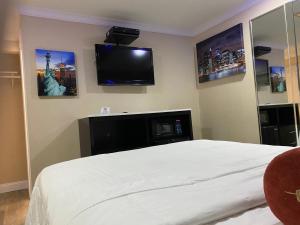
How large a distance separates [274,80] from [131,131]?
1863 mm

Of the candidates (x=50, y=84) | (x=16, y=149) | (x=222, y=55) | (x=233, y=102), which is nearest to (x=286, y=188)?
(x=50, y=84)

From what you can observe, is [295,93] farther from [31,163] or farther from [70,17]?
[31,163]

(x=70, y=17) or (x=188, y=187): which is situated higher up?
(x=70, y=17)

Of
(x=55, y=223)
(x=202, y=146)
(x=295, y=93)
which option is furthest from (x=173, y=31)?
(x=55, y=223)

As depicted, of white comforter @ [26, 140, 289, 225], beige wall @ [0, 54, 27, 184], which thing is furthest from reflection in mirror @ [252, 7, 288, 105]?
beige wall @ [0, 54, 27, 184]

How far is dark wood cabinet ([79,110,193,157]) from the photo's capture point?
2779mm

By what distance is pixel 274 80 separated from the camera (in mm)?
2824

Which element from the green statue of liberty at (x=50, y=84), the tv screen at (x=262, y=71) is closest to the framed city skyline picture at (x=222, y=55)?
the tv screen at (x=262, y=71)

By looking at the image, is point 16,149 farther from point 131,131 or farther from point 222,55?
point 222,55

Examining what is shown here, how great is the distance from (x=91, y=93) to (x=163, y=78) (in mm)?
1150

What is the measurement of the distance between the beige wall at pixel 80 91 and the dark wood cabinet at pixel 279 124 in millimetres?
1227

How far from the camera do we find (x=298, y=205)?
630mm

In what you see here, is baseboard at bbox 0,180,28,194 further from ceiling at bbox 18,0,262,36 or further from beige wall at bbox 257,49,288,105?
beige wall at bbox 257,49,288,105

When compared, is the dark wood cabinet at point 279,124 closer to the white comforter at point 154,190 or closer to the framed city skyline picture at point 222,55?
the framed city skyline picture at point 222,55
